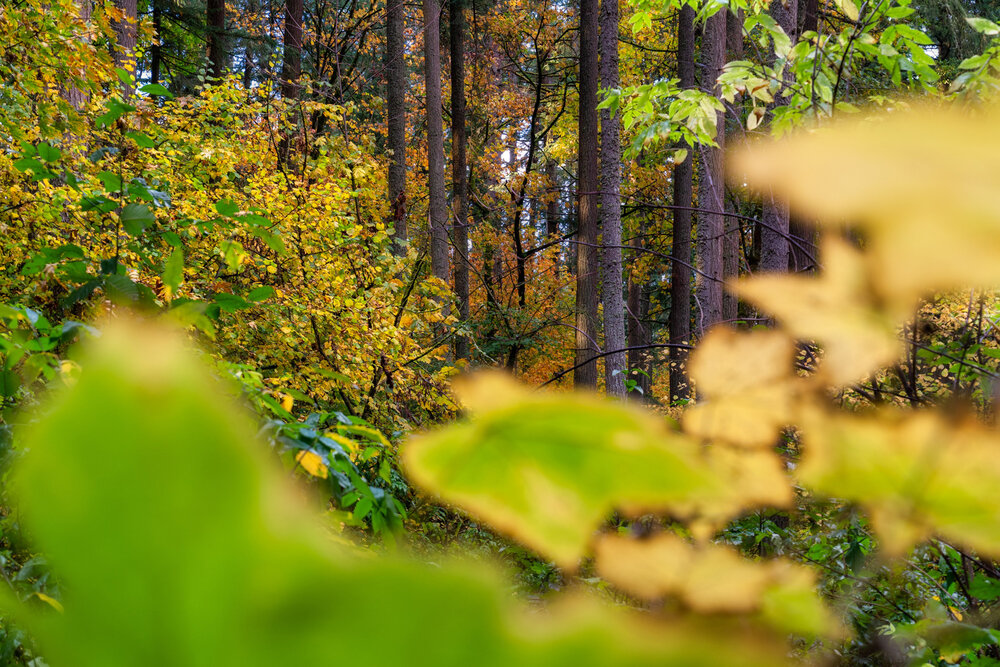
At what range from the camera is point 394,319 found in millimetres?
5254

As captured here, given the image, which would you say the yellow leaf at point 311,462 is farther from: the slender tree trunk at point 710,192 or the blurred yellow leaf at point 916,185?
the slender tree trunk at point 710,192

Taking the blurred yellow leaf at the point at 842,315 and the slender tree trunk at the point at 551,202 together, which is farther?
the slender tree trunk at the point at 551,202

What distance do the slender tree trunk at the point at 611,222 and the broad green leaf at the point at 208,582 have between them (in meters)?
7.82

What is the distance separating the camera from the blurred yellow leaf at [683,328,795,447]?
384 mm

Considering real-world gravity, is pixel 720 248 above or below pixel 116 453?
above

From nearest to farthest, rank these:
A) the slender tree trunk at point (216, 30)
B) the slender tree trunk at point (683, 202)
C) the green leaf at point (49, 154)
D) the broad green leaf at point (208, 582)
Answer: the broad green leaf at point (208, 582) < the green leaf at point (49, 154) < the slender tree trunk at point (683, 202) < the slender tree trunk at point (216, 30)

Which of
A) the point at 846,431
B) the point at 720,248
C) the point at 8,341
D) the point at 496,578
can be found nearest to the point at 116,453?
the point at 496,578

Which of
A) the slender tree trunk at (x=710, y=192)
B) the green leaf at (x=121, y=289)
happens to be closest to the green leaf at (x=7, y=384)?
the green leaf at (x=121, y=289)

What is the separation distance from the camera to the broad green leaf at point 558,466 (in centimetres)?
23

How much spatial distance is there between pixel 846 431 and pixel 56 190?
4286 millimetres

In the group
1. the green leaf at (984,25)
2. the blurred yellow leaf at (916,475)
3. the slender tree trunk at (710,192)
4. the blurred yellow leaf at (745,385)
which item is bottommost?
the blurred yellow leaf at (916,475)

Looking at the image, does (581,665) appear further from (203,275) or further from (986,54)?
(203,275)

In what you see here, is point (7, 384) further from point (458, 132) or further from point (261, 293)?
point (458, 132)

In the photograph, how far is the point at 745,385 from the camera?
39 cm
